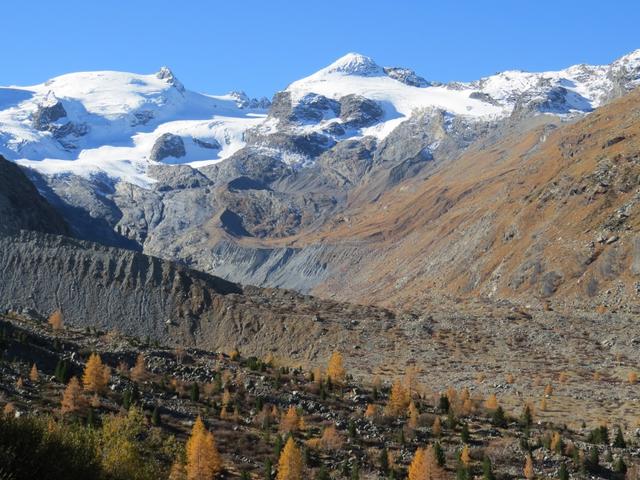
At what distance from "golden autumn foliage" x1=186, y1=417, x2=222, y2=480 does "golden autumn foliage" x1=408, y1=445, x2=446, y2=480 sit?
12.0 metres

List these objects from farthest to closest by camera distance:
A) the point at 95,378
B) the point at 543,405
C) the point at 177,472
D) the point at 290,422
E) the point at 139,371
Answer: the point at 543,405, the point at 139,371, the point at 290,422, the point at 95,378, the point at 177,472

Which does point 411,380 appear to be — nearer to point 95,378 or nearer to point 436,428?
point 436,428

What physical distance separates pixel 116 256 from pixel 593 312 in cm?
6540

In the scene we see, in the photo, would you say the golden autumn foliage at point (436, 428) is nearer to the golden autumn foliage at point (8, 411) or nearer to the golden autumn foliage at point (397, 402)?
the golden autumn foliage at point (397, 402)

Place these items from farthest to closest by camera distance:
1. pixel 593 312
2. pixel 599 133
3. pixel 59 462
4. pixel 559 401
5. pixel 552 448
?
pixel 599 133 → pixel 593 312 → pixel 559 401 → pixel 552 448 → pixel 59 462

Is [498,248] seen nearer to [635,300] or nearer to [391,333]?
[635,300]

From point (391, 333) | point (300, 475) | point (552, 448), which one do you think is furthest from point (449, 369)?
point (300, 475)

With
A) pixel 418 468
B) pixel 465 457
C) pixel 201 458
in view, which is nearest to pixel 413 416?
pixel 465 457

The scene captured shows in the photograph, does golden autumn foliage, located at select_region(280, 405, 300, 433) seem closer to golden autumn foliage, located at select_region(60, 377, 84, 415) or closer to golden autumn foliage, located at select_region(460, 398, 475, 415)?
golden autumn foliage, located at select_region(60, 377, 84, 415)

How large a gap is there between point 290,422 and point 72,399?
1520 centimetres

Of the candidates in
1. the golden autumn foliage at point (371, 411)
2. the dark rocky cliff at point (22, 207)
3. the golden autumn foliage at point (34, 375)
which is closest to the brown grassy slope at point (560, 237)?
the golden autumn foliage at point (371, 411)

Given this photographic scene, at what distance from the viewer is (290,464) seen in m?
48.4

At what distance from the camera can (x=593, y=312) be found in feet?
364

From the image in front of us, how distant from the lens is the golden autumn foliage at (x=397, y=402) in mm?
64625
